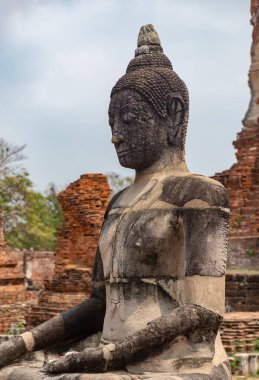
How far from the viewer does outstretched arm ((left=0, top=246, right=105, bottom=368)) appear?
438 cm

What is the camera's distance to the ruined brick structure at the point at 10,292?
20.0 metres

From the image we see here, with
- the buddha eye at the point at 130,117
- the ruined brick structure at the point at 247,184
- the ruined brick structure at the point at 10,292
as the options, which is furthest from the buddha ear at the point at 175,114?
the ruined brick structure at the point at 10,292

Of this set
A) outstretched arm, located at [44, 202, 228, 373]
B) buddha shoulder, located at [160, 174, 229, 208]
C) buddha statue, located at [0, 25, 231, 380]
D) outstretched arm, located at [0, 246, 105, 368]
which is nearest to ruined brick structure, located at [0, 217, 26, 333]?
outstretched arm, located at [0, 246, 105, 368]

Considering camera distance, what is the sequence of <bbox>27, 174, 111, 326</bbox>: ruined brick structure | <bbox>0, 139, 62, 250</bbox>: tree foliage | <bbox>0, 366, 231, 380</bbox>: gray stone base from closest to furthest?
<bbox>0, 366, 231, 380</bbox>: gray stone base
<bbox>27, 174, 111, 326</bbox>: ruined brick structure
<bbox>0, 139, 62, 250</bbox>: tree foliage

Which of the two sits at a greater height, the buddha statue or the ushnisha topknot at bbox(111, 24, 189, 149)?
the ushnisha topknot at bbox(111, 24, 189, 149)

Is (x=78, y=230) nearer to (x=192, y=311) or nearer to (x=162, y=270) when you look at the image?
(x=162, y=270)

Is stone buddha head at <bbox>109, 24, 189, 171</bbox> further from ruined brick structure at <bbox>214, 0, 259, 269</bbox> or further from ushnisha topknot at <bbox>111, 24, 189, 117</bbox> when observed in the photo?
ruined brick structure at <bbox>214, 0, 259, 269</bbox>

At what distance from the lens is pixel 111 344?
12.7ft

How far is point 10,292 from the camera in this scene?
20859 mm

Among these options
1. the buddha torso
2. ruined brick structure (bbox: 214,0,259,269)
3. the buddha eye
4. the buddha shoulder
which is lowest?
the buddha torso

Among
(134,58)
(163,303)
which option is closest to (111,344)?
(163,303)

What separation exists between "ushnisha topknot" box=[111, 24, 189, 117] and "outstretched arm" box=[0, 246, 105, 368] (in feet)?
2.96

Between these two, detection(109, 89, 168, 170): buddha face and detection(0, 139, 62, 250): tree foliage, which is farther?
detection(0, 139, 62, 250): tree foliage

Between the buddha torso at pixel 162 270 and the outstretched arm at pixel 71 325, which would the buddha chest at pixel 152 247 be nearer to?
the buddha torso at pixel 162 270
